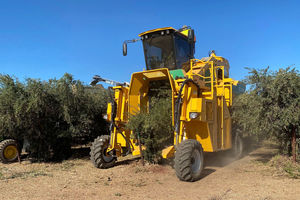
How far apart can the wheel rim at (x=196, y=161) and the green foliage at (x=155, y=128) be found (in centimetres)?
106

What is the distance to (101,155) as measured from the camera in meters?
7.39

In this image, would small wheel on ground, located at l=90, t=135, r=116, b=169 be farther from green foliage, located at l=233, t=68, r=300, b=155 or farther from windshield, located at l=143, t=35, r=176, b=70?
green foliage, located at l=233, t=68, r=300, b=155

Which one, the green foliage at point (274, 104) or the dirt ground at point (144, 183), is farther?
the green foliage at point (274, 104)

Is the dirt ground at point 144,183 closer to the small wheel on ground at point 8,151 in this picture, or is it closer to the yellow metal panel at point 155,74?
the small wheel on ground at point 8,151

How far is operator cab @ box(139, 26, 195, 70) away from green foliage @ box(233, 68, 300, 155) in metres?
2.51

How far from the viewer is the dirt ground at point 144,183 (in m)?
4.86

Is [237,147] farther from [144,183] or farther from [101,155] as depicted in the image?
[101,155]

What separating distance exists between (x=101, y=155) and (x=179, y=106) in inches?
105

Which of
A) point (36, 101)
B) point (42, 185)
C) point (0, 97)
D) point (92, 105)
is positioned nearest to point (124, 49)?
point (92, 105)

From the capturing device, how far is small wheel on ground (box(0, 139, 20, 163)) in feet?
30.5

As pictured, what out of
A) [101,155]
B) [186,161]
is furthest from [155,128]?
[101,155]

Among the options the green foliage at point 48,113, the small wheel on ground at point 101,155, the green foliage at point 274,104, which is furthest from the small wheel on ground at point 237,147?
the green foliage at point 48,113

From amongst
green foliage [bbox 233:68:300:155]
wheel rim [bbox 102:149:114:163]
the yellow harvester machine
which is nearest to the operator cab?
the yellow harvester machine

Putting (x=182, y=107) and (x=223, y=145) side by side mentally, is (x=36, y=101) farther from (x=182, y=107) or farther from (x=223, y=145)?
(x=223, y=145)
